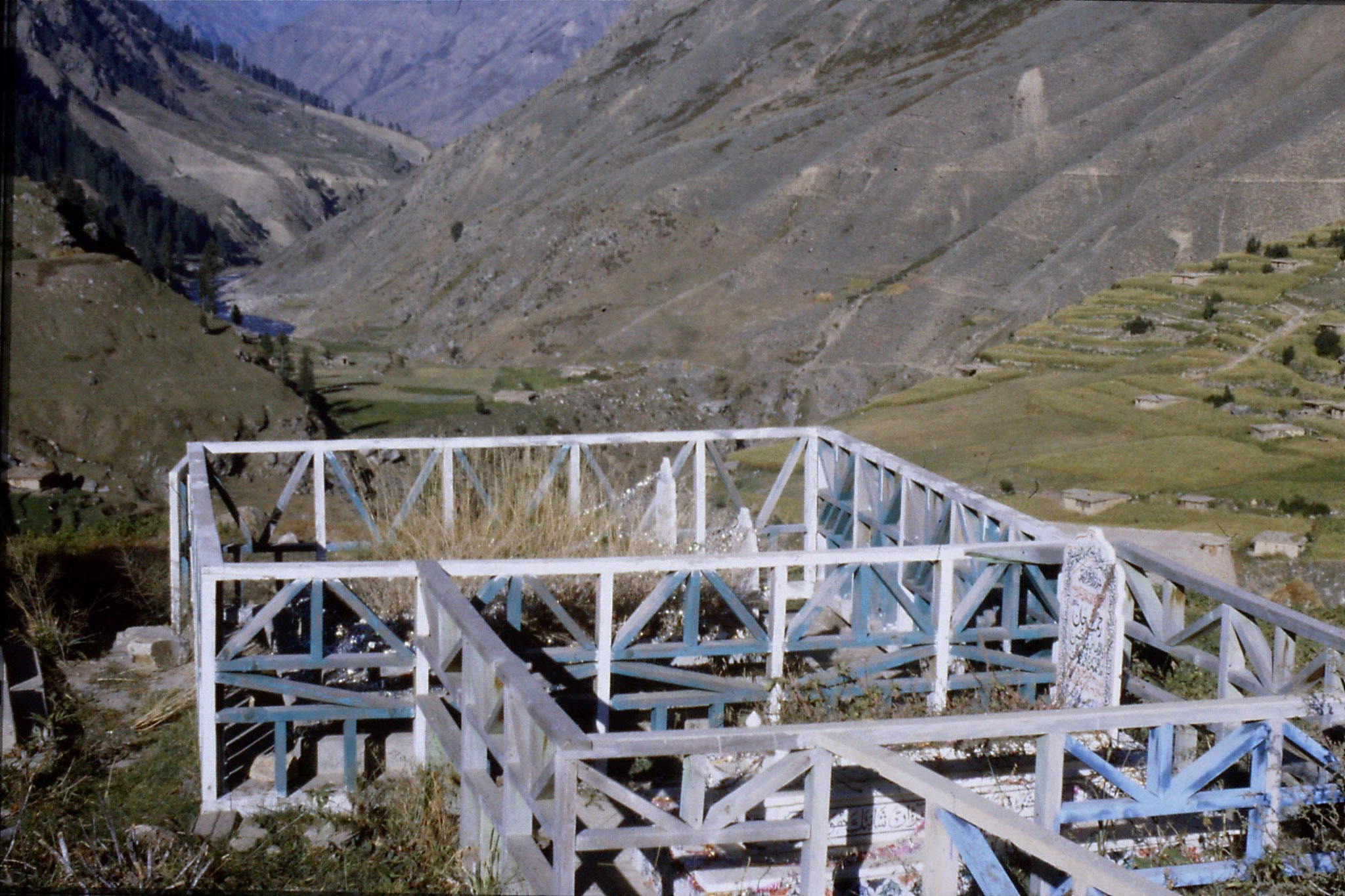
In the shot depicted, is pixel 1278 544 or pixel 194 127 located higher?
pixel 194 127

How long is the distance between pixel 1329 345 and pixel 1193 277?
3.76 meters

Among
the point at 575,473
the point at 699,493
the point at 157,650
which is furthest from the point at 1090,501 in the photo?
the point at 157,650

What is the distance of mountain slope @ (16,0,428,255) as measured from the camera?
102562 millimetres

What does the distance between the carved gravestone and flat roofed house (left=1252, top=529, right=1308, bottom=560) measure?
21.9 ft

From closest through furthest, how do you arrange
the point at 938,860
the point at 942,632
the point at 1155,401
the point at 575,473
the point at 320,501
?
the point at 938,860 → the point at 942,632 → the point at 320,501 → the point at 575,473 → the point at 1155,401

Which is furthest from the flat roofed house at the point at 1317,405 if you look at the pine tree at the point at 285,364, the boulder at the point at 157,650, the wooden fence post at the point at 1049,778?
the pine tree at the point at 285,364

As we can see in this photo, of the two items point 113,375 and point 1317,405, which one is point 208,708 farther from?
point 113,375

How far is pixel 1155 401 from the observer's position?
15336mm

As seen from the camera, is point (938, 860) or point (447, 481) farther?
point (447, 481)

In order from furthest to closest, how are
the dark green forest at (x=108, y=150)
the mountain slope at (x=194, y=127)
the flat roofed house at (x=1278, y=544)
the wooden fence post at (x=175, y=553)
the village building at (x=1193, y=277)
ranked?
the mountain slope at (x=194, y=127), the dark green forest at (x=108, y=150), the village building at (x=1193, y=277), the flat roofed house at (x=1278, y=544), the wooden fence post at (x=175, y=553)

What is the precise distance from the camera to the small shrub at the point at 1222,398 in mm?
15111

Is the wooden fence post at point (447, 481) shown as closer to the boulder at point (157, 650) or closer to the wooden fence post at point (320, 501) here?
the wooden fence post at point (320, 501)

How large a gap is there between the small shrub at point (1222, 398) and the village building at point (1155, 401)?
0.31m

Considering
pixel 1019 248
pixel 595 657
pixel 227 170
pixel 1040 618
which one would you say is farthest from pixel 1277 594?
pixel 227 170
